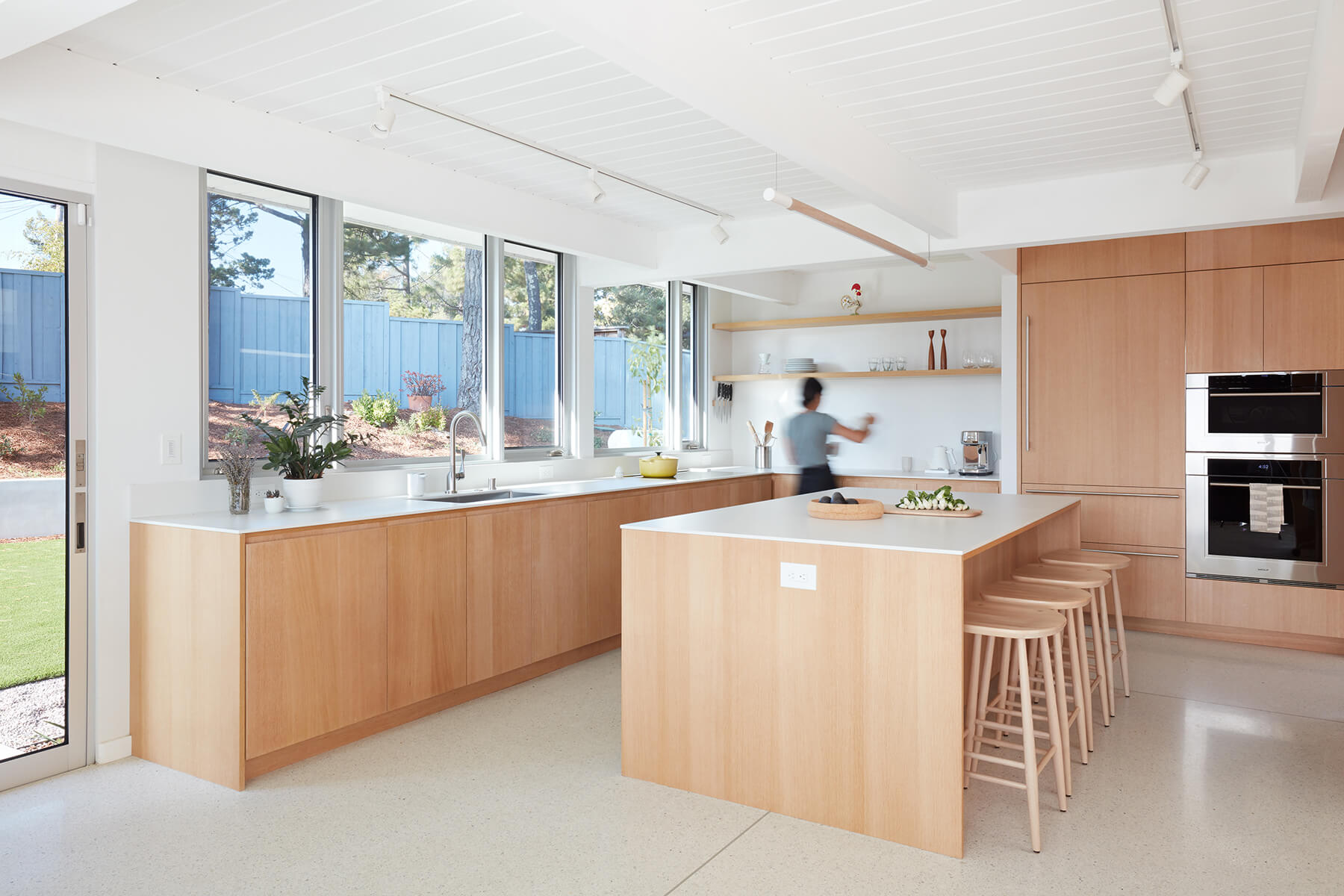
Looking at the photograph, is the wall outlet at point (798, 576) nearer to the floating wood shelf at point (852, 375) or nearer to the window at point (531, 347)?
the window at point (531, 347)

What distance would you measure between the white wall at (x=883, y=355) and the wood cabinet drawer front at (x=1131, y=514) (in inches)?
47.0

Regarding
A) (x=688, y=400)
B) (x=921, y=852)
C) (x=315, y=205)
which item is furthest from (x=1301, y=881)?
(x=688, y=400)

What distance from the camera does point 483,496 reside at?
4594 mm

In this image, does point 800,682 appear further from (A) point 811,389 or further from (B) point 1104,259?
(A) point 811,389

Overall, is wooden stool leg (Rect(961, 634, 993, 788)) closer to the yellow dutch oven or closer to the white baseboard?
the yellow dutch oven

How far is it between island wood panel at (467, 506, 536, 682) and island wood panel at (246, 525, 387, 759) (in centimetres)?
50

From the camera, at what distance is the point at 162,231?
344 centimetres

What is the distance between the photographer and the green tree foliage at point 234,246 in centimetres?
377

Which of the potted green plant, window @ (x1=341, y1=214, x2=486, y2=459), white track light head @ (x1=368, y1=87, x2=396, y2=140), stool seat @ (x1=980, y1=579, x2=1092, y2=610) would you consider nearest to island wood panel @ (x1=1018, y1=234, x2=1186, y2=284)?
stool seat @ (x1=980, y1=579, x2=1092, y2=610)

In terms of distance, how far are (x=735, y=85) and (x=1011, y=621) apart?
1898mm

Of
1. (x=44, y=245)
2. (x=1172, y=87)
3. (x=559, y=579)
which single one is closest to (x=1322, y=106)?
(x=1172, y=87)

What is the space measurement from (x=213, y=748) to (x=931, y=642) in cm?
246

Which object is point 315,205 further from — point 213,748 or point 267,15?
point 213,748

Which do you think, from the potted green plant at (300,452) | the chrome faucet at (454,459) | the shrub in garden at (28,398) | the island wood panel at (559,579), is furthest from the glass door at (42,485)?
the island wood panel at (559,579)
